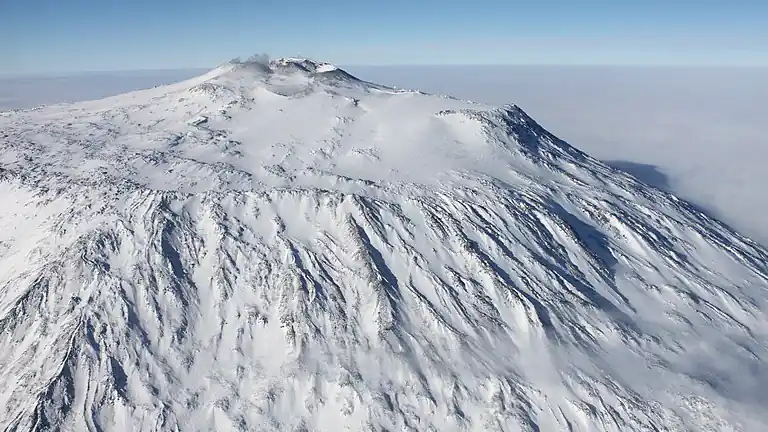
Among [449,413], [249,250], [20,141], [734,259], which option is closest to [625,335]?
[449,413]

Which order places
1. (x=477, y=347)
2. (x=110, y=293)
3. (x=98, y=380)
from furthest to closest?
(x=477, y=347) → (x=110, y=293) → (x=98, y=380)

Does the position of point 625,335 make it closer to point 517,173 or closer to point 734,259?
point 517,173

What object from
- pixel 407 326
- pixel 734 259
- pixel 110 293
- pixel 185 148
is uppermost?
pixel 185 148

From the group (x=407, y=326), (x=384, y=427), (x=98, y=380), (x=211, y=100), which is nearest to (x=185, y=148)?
(x=211, y=100)

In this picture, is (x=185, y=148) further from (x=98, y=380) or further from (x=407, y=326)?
(x=407, y=326)

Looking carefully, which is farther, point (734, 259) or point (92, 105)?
point (92, 105)

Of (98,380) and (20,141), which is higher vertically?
(20,141)

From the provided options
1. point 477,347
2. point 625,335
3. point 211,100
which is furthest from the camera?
point 211,100
